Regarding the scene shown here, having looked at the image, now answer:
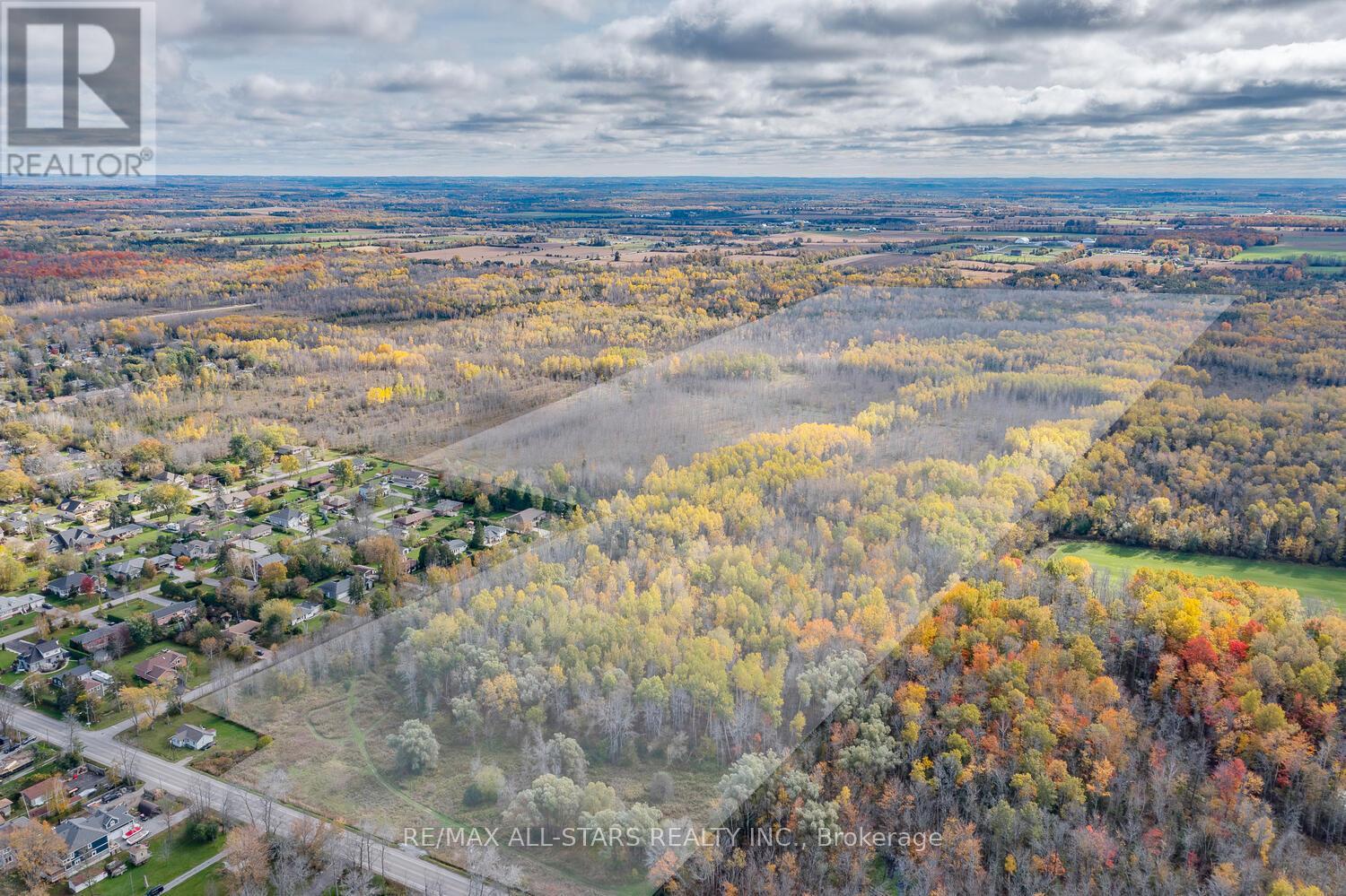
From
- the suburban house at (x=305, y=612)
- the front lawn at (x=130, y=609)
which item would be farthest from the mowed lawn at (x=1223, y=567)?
the front lawn at (x=130, y=609)

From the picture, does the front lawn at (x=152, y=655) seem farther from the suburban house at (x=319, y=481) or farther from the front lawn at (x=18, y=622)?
the suburban house at (x=319, y=481)

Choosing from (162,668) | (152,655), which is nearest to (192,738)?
(162,668)

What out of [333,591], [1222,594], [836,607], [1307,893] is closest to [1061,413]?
[1222,594]

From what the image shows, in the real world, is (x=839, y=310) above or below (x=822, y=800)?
above

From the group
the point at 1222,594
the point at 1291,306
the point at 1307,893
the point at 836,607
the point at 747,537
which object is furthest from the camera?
the point at 1291,306

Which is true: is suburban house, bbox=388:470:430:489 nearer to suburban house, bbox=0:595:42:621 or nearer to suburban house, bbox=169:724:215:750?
suburban house, bbox=0:595:42:621

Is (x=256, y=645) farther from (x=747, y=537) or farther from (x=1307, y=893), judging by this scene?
(x=1307, y=893)
